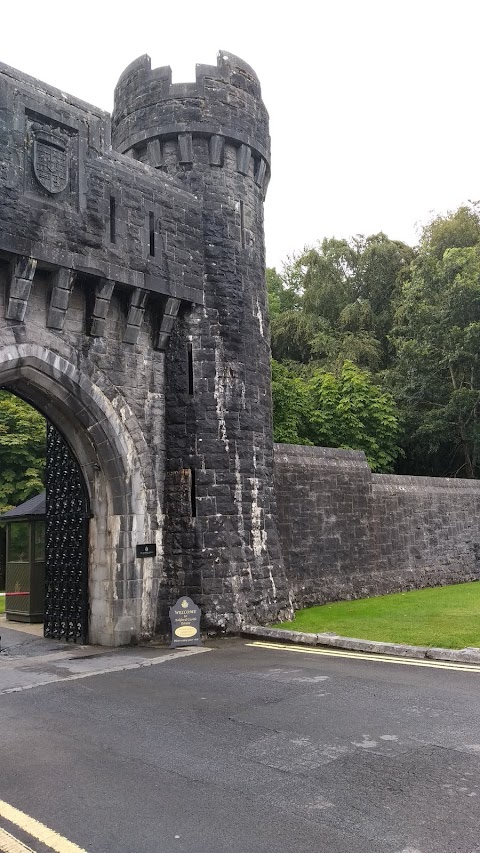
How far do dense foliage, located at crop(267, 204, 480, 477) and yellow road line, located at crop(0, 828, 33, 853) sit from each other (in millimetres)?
22481

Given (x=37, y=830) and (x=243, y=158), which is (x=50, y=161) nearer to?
(x=243, y=158)

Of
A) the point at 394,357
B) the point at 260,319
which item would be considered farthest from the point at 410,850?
the point at 394,357

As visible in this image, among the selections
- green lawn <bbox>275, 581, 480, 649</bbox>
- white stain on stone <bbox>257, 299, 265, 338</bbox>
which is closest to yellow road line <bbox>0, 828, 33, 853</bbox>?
green lawn <bbox>275, 581, 480, 649</bbox>

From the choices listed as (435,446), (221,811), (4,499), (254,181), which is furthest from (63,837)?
(435,446)

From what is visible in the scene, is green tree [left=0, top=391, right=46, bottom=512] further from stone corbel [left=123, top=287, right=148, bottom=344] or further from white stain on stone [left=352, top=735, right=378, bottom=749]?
white stain on stone [left=352, top=735, right=378, bottom=749]

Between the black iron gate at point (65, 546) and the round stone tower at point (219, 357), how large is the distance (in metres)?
1.43

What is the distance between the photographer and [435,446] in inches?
1200

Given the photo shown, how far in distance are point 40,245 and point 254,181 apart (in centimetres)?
535

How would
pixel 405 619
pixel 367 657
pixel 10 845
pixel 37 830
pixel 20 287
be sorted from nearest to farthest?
pixel 10 845 → pixel 37 830 → pixel 367 657 → pixel 20 287 → pixel 405 619

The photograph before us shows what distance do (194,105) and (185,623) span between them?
30.1ft

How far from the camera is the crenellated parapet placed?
43.0ft

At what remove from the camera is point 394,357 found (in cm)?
3547

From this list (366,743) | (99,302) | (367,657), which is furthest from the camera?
(99,302)

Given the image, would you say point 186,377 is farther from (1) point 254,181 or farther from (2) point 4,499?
(2) point 4,499
